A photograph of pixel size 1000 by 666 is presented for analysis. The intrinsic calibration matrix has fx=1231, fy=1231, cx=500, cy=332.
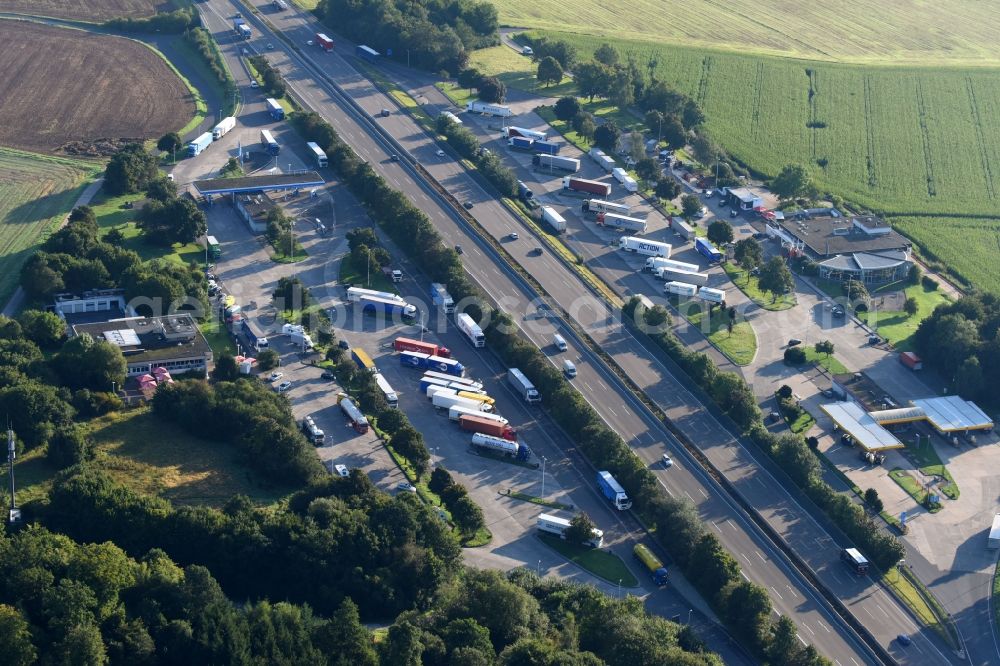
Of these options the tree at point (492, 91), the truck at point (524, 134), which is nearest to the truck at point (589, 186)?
the truck at point (524, 134)

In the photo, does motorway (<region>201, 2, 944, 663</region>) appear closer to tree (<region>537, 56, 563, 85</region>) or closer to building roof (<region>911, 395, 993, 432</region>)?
building roof (<region>911, 395, 993, 432</region>)

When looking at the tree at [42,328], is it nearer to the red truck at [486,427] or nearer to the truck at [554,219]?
the red truck at [486,427]

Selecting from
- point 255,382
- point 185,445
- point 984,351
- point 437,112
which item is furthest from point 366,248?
point 984,351

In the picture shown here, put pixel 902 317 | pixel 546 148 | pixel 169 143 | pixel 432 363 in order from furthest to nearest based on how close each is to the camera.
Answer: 1. pixel 546 148
2. pixel 169 143
3. pixel 902 317
4. pixel 432 363

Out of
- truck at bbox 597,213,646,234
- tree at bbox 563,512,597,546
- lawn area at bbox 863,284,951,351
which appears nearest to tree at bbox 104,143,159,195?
truck at bbox 597,213,646,234

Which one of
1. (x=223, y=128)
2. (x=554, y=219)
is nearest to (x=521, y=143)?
(x=554, y=219)

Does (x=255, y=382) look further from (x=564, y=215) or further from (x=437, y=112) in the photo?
(x=437, y=112)

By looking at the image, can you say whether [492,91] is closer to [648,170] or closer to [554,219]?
[648,170]
